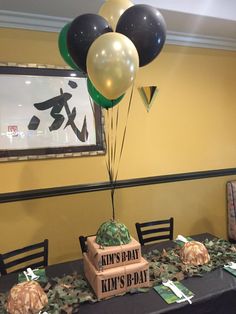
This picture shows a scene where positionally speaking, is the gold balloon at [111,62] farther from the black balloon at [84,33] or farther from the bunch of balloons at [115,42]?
the black balloon at [84,33]

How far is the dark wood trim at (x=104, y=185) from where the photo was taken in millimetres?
2340

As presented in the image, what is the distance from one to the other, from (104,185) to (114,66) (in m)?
1.51

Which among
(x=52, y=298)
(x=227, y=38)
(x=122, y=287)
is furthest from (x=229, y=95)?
(x=52, y=298)

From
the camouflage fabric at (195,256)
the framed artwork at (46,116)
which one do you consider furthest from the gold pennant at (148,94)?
the camouflage fabric at (195,256)

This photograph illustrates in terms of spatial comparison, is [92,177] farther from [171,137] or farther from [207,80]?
[207,80]

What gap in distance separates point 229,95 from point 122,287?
2536mm

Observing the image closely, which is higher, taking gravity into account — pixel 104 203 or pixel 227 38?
pixel 227 38

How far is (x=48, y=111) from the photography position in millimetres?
2396

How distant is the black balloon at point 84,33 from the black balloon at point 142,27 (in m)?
0.11

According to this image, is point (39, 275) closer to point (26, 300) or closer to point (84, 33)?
point (26, 300)

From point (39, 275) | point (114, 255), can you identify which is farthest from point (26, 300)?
point (114, 255)

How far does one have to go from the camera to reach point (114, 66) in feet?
4.23

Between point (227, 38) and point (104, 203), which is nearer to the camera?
point (104, 203)

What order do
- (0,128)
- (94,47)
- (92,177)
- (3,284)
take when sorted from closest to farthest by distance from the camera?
(94,47), (3,284), (0,128), (92,177)
